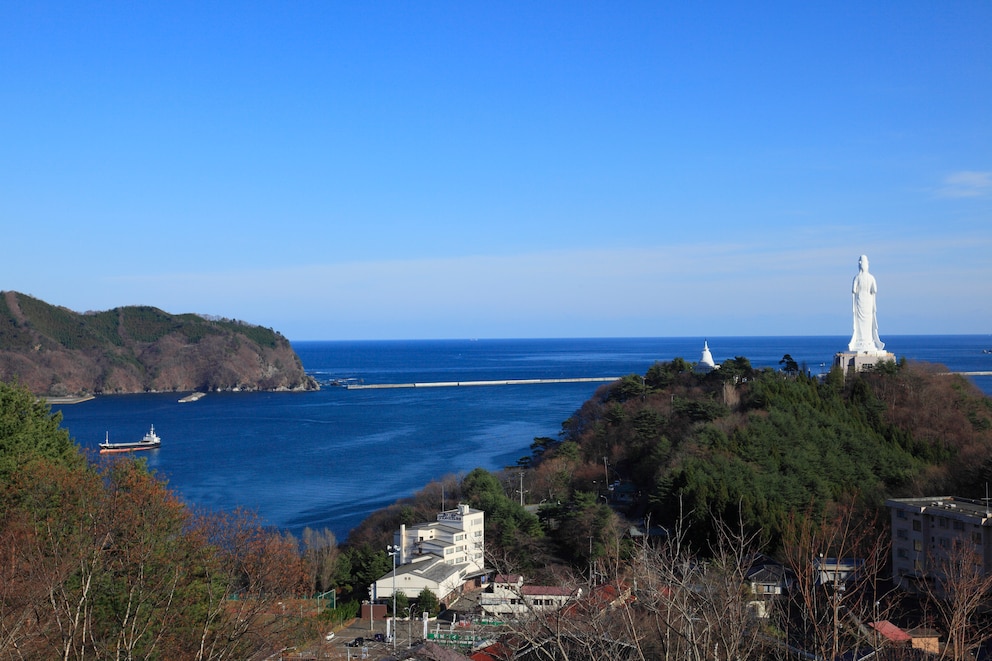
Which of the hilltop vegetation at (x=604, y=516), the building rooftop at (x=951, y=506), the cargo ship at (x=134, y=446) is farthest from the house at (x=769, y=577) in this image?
the cargo ship at (x=134, y=446)

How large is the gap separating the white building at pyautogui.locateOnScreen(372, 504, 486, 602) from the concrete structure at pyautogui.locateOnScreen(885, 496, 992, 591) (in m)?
4.56

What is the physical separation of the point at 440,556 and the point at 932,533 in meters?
5.31

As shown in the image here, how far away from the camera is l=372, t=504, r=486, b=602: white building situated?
966 cm

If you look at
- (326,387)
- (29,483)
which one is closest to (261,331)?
(326,387)

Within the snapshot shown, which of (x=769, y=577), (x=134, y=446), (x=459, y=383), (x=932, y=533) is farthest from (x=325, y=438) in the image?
(x=459, y=383)

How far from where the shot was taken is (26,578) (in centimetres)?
428

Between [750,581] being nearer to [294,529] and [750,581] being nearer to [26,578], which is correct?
[26,578]

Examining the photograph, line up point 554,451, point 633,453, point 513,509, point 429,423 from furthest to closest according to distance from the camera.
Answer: point 429,423 → point 554,451 → point 633,453 → point 513,509

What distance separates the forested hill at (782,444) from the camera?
11297 mm

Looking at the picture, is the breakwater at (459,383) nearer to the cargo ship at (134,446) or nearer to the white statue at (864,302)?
the cargo ship at (134,446)

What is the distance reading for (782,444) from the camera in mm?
12883

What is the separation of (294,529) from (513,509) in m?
4.18

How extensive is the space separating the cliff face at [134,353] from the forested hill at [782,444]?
32567mm

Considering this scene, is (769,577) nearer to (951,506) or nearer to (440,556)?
(951,506)
